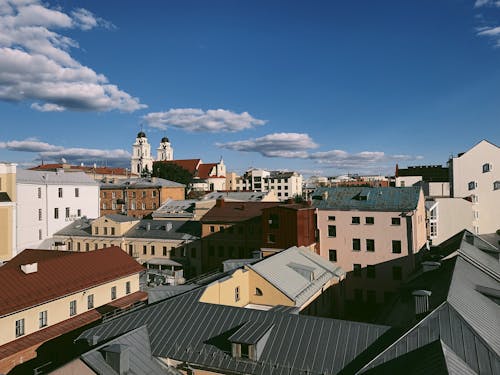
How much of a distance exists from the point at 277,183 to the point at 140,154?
63672 mm

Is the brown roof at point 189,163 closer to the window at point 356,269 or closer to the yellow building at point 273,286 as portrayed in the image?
the window at point 356,269

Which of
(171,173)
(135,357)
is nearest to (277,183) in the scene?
(171,173)

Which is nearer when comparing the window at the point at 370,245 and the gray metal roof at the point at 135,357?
the gray metal roof at the point at 135,357

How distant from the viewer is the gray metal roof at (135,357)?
1525cm

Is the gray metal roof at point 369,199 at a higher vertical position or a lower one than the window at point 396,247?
higher

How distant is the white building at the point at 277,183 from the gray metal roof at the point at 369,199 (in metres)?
82.1

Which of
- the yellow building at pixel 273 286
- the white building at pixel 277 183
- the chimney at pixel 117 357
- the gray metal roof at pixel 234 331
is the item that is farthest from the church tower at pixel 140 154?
the chimney at pixel 117 357

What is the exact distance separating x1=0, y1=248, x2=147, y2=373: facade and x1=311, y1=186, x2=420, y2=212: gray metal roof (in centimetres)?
2168

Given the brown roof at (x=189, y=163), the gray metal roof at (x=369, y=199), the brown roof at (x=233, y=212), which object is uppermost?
the brown roof at (x=189, y=163)

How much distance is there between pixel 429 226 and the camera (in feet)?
151

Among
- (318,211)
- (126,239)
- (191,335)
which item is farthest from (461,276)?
(126,239)

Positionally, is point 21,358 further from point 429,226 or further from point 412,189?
point 429,226

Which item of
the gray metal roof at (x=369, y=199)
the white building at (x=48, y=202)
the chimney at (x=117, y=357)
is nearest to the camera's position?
the chimney at (x=117, y=357)

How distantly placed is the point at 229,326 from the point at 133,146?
499 feet
